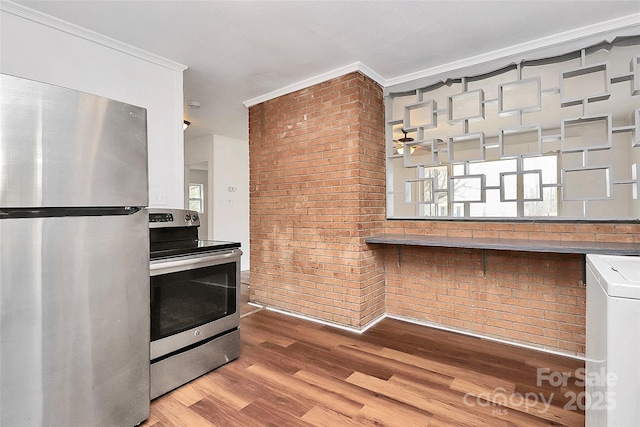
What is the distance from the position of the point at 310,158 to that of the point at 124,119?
6.28ft

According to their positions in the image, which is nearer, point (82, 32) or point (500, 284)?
point (82, 32)

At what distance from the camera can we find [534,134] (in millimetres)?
5262

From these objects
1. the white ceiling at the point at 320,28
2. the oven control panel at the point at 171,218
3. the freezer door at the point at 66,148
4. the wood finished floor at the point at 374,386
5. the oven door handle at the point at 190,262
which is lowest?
the wood finished floor at the point at 374,386

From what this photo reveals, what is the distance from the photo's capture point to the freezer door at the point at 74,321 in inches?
49.9

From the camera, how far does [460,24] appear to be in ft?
7.58

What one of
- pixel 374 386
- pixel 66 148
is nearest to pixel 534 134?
pixel 374 386

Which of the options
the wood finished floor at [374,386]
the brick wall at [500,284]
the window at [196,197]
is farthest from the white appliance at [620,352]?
the window at [196,197]

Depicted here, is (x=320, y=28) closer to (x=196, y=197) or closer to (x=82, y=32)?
(x=82, y=32)

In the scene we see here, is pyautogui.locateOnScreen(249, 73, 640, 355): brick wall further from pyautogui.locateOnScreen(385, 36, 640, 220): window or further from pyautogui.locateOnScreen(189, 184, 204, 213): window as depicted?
pyautogui.locateOnScreen(189, 184, 204, 213): window

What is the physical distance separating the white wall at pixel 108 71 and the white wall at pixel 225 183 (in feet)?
9.03

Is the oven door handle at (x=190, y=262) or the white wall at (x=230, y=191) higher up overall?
the white wall at (x=230, y=191)

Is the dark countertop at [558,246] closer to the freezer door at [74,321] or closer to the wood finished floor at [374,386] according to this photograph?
the wood finished floor at [374,386]

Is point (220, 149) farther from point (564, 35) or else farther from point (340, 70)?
point (564, 35)

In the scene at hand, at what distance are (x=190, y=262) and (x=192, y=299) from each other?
26 cm
